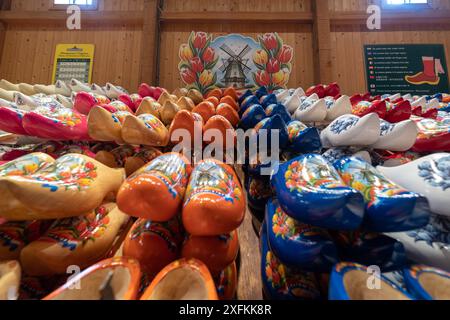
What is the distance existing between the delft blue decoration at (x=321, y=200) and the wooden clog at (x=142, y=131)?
1.20 ft

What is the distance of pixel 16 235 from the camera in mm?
396

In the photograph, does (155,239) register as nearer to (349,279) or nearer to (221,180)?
(221,180)

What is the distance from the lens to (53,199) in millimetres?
343

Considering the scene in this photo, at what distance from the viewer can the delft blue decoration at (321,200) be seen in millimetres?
314

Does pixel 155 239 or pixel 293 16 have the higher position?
pixel 293 16

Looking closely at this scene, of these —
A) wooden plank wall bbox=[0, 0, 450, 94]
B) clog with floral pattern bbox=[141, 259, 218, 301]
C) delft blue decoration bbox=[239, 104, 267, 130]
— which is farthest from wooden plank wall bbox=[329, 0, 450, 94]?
clog with floral pattern bbox=[141, 259, 218, 301]

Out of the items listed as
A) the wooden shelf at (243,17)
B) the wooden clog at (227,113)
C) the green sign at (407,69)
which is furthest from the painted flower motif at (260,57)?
the wooden clog at (227,113)

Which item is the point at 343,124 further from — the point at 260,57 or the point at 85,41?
the point at 85,41

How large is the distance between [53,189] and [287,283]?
1.39ft

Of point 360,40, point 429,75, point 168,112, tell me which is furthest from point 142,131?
point 429,75

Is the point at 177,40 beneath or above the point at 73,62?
above

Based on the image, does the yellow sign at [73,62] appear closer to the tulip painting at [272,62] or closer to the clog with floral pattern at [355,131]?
the tulip painting at [272,62]
